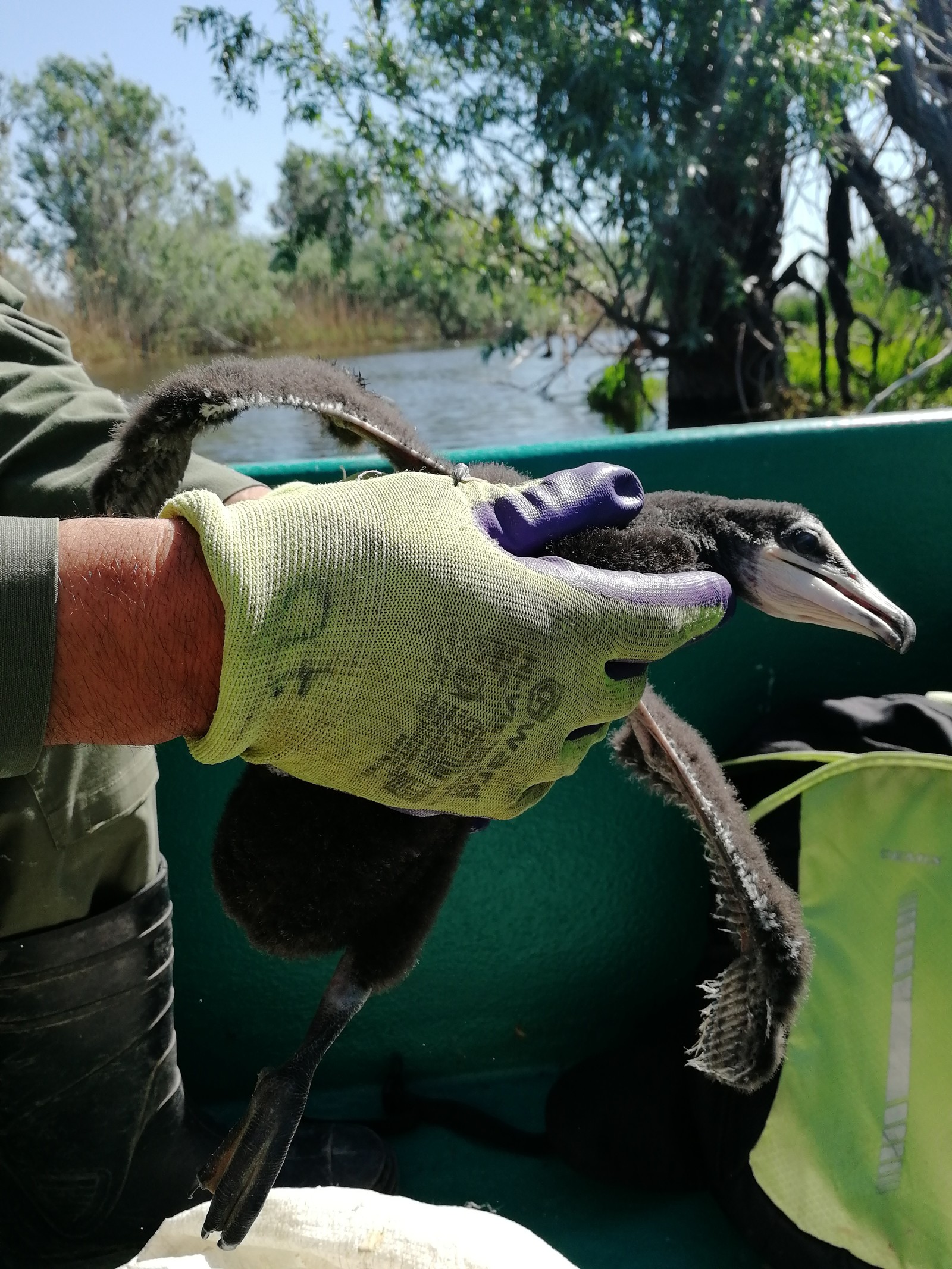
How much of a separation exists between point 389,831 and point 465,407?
11592 millimetres

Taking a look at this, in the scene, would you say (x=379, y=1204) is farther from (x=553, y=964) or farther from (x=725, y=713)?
(x=725, y=713)

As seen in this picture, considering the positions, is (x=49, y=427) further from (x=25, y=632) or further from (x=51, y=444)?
(x=25, y=632)

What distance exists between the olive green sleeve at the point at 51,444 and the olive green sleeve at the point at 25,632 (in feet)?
1.62

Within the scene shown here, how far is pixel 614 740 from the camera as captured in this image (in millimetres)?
1169

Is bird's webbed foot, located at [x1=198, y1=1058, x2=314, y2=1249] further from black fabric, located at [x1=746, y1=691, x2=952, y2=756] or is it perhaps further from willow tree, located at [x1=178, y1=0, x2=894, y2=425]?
willow tree, located at [x1=178, y1=0, x2=894, y2=425]

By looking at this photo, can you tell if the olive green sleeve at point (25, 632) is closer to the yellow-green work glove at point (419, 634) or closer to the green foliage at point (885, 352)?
the yellow-green work glove at point (419, 634)

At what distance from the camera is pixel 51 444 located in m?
1.21

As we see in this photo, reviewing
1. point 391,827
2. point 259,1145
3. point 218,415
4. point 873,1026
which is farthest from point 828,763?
point 218,415

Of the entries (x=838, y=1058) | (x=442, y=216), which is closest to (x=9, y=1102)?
(x=838, y=1058)

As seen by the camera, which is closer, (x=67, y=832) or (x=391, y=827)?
(x=391, y=827)

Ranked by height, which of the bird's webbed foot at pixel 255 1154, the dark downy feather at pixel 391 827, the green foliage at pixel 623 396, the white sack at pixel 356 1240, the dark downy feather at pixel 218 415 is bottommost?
the green foliage at pixel 623 396

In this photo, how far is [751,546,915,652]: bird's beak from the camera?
3.00 feet

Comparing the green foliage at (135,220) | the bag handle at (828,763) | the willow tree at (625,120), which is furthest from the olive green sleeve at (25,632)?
the green foliage at (135,220)

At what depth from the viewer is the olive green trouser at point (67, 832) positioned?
1207mm
